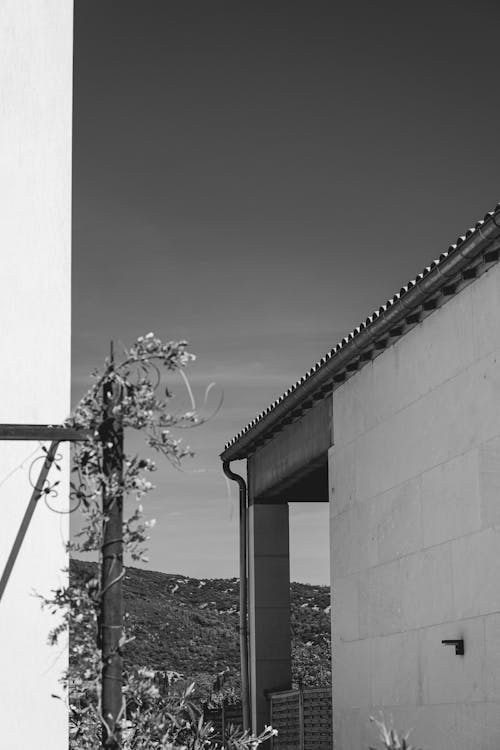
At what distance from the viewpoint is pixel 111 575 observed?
214 inches

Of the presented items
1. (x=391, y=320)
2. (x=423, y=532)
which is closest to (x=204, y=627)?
(x=423, y=532)

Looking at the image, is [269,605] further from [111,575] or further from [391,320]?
[111,575]

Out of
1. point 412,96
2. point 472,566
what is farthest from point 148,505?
point 412,96

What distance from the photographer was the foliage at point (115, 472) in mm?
5422

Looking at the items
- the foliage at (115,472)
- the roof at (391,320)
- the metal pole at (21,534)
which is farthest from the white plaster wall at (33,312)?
the roof at (391,320)

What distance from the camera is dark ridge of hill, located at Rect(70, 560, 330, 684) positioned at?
2881cm

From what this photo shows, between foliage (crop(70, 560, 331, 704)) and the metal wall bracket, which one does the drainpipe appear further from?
foliage (crop(70, 560, 331, 704))

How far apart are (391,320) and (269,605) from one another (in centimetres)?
667

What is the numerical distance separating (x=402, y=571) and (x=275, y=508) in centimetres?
545

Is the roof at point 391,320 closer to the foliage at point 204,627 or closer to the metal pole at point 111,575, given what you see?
the metal pole at point 111,575

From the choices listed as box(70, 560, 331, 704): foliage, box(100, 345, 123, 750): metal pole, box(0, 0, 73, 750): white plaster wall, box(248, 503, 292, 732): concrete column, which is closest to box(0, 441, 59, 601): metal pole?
box(0, 0, 73, 750): white plaster wall

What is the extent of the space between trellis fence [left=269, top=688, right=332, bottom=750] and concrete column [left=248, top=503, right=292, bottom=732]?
3.09 ft

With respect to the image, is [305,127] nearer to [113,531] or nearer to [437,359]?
[437,359]

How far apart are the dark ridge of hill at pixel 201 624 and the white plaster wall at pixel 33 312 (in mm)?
18558
